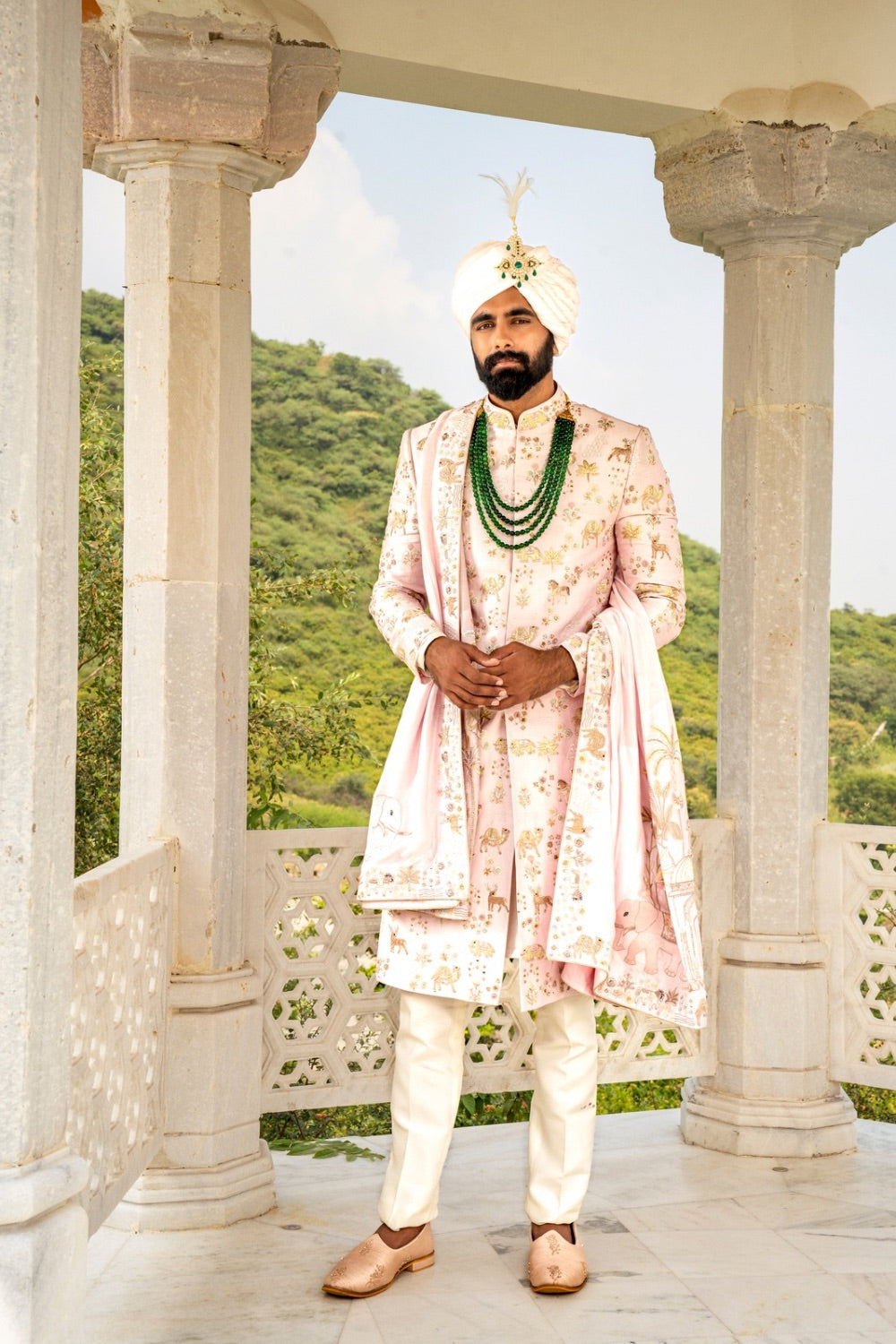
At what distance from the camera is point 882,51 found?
4340mm

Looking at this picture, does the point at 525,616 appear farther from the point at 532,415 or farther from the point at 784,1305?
the point at 784,1305

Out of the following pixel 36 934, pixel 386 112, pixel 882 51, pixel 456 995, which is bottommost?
pixel 456 995

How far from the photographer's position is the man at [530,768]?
3217 mm

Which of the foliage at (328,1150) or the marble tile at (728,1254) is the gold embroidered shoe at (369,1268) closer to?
the marble tile at (728,1254)

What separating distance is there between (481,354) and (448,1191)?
2.18 m

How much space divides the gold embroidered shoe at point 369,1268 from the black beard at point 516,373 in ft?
6.16

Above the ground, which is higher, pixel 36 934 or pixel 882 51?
pixel 882 51

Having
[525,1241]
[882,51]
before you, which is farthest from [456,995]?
[882,51]

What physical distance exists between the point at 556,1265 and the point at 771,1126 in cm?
126

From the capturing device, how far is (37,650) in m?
2.05

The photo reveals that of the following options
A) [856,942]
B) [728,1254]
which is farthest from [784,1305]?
[856,942]

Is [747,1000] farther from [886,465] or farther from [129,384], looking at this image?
[886,465]

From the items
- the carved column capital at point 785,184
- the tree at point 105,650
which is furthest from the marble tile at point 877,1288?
the tree at point 105,650

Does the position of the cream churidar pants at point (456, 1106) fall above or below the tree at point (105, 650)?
below
